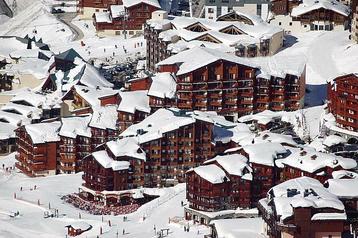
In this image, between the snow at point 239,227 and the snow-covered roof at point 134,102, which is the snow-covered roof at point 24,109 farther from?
the snow at point 239,227

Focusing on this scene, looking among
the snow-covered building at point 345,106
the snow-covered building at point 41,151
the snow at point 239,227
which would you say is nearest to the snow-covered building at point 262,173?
the snow at point 239,227

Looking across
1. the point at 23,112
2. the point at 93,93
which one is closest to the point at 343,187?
the point at 93,93

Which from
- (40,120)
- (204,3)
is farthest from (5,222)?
(204,3)

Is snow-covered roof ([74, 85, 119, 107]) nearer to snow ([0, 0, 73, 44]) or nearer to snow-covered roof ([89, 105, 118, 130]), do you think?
snow-covered roof ([89, 105, 118, 130])

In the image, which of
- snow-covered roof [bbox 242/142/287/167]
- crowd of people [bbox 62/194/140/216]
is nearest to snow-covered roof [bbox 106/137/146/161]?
crowd of people [bbox 62/194/140/216]

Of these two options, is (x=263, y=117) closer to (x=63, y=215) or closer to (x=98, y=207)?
(x=98, y=207)

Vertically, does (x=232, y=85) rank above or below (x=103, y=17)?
above
